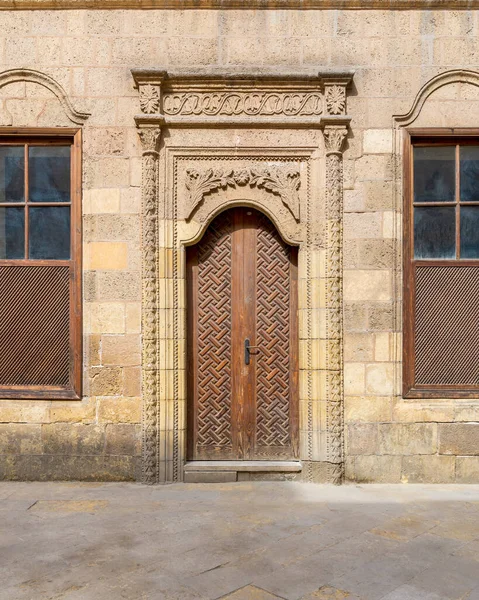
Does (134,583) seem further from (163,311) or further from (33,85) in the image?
(33,85)

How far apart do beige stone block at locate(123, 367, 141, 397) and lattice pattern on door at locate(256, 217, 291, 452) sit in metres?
1.24

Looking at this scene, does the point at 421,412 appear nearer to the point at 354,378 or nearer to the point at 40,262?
the point at 354,378

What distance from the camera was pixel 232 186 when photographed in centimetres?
539

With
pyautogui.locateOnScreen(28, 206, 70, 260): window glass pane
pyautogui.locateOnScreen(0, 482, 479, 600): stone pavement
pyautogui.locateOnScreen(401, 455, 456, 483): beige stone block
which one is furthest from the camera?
pyautogui.locateOnScreen(28, 206, 70, 260): window glass pane

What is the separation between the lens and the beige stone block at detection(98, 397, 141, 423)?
17.4ft

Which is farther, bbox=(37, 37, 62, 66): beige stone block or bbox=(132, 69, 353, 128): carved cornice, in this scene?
bbox=(37, 37, 62, 66): beige stone block

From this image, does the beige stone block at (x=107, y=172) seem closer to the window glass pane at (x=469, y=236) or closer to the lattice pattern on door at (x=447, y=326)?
the lattice pattern on door at (x=447, y=326)

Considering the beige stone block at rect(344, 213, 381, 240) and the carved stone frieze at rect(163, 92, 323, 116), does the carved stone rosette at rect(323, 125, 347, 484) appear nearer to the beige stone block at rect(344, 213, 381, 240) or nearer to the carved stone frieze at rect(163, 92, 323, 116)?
the beige stone block at rect(344, 213, 381, 240)

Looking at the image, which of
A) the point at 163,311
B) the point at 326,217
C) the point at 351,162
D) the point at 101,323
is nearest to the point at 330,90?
the point at 351,162

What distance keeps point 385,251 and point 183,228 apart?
211cm

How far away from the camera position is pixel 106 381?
5.32 metres

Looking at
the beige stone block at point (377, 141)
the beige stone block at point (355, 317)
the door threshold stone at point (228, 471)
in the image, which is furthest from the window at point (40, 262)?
the beige stone block at point (377, 141)

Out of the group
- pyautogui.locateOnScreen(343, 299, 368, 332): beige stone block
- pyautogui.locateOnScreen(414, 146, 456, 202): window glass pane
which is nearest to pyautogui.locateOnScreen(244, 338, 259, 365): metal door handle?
pyautogui.locateOnScreen(343, 299, 368, 332): beige stone block

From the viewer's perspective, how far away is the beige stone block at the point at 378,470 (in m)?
5.24
